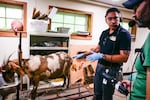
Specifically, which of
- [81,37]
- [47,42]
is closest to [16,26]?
[47,42]

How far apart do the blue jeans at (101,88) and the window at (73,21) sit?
2584 millimetres

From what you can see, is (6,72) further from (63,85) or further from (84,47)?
(84,47)

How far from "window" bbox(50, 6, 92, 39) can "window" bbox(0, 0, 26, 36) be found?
2.54 feet

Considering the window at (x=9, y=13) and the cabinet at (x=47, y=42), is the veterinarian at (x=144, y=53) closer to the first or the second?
the cabinet at (x=47, y=42)

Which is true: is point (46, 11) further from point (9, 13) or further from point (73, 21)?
point (73, 21)

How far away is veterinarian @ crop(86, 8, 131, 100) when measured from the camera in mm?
1848

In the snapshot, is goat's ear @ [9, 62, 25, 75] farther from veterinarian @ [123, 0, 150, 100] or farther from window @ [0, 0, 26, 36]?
veterinarian @ [123, 0, 150, 100]

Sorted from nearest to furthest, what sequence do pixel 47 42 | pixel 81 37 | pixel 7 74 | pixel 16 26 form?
pixel 7 74
pixel 16 26
pixel 47 42
pixel 81 37

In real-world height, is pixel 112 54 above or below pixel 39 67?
above

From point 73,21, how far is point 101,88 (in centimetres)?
305

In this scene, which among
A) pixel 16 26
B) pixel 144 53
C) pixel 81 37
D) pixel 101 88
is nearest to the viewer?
pixel 144 53

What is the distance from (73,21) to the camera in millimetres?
4793

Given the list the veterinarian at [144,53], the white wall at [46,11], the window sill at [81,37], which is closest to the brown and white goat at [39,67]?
the white wall at [46,11]

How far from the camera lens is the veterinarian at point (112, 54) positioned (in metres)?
1.85
